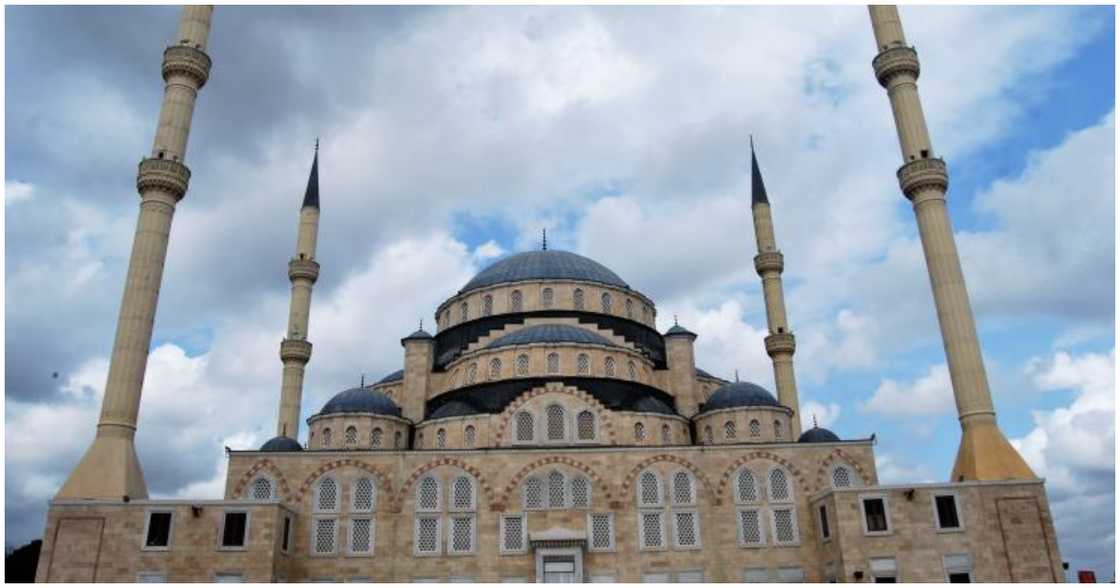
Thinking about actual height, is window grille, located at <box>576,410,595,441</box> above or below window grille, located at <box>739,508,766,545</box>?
above

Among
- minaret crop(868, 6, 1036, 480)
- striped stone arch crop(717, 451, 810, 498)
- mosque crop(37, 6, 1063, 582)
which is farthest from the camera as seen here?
striped stone arch crop(717, 451, 810, 498)

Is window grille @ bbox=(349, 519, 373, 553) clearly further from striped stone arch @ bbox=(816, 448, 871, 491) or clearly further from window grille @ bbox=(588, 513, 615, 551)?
striped stone arch @ bbox=(816, 448, 871, 491)

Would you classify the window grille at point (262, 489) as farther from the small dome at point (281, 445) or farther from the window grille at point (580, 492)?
the window grille at point (580, 492)

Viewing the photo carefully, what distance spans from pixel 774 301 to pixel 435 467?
16.5 meters

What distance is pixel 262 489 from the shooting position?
75.5 ft

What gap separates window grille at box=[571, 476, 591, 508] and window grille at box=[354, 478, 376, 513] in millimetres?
5562

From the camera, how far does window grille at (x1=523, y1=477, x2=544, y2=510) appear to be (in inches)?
904

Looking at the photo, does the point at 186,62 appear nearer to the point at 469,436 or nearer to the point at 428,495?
the point at 469,436

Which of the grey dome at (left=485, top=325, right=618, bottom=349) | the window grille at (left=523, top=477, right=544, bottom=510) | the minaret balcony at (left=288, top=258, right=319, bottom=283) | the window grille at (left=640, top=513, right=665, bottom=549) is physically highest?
the minaret balcony at (left=288, top=258, right=319, bottom=283)

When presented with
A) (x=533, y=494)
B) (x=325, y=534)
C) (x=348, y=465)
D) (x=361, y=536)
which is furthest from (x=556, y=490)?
(x=325, y=534)

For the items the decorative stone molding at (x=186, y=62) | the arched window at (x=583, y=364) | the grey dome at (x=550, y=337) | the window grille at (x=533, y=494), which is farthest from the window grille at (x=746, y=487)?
the decorative stone molding at (x=186, y=62)

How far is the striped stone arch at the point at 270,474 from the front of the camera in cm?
2288

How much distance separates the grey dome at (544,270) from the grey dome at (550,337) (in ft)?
13.2

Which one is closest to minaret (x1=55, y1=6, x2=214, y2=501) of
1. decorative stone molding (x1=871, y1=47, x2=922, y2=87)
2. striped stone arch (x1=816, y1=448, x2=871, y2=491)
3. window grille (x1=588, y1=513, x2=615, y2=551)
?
window grille (x1=588, y1=513, x2=615, y2=551)
